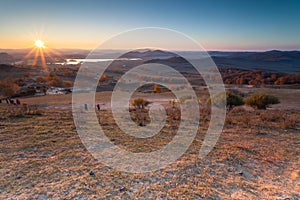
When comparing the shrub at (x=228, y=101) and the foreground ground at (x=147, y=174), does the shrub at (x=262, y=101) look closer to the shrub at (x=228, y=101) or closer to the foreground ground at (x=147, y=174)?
the shrub at (x=228, y=101)

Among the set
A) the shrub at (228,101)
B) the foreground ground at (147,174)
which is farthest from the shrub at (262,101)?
the foreground ground at (147,174)

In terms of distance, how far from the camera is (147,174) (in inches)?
178

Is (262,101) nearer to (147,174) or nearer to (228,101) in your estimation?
(228,101)

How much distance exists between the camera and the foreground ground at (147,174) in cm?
382

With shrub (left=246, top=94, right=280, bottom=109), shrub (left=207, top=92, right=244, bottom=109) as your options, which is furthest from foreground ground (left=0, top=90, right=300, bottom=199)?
shrub (left=246, top=94, right=280, bottom=109)

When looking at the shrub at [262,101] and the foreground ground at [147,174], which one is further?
the shrub at [262,101]

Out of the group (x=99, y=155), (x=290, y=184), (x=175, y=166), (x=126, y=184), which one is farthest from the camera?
(x=99, y=155)

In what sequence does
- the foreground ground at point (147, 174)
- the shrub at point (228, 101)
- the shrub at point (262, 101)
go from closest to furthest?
the foreground ground at point (147, 174)
the shrub at point (228, 101)
the shrub at point (262, 101)

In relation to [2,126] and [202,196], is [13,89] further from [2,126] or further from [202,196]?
[202,196]

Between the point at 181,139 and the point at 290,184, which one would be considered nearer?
the point at 290,184

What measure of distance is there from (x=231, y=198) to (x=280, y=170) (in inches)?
77.1

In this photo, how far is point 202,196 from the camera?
3729 millimetres

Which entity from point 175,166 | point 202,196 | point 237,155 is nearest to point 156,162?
point 175,166

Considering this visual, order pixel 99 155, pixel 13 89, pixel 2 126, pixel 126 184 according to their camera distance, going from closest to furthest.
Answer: pixel 126 184 < pixel 99 155 < pixel 2 126 < pixel 13 89
